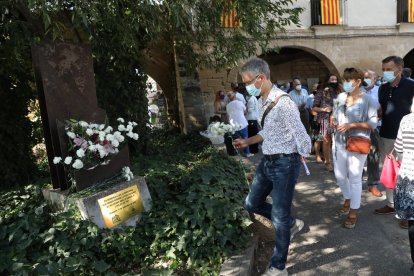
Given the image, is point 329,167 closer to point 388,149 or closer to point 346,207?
point 346,207

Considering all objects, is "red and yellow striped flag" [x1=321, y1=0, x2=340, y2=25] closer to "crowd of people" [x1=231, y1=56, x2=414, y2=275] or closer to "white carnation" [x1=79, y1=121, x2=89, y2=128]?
"crowd of people" [x1=231, y1=56, x2=414, y2=275]

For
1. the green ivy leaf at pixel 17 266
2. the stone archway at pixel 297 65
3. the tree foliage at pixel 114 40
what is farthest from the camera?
the stone archway at pixel 297 65

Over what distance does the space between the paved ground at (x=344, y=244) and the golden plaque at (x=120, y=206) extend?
1385mm

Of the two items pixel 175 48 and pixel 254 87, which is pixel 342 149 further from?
pixel 175 48

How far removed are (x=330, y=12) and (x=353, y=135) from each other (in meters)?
11.1

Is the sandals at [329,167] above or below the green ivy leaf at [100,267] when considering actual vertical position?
below

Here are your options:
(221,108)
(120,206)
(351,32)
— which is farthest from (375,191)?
(351,32)

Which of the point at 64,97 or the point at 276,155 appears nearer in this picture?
the point at 276,155

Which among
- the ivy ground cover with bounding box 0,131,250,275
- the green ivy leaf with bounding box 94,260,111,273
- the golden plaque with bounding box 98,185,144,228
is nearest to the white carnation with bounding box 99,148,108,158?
the golden plaque with bounding box 98,185,144,228

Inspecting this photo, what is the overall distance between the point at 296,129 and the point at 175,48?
20.9 feet

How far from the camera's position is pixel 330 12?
13398 millimetres

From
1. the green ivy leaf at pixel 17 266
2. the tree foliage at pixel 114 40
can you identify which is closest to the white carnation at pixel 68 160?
the green ivy leaf at pixel 17 266

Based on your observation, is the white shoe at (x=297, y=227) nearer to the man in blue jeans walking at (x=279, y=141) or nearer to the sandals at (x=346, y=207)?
the sandals at (x=346, y=207)

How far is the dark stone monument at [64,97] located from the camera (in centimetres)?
355
